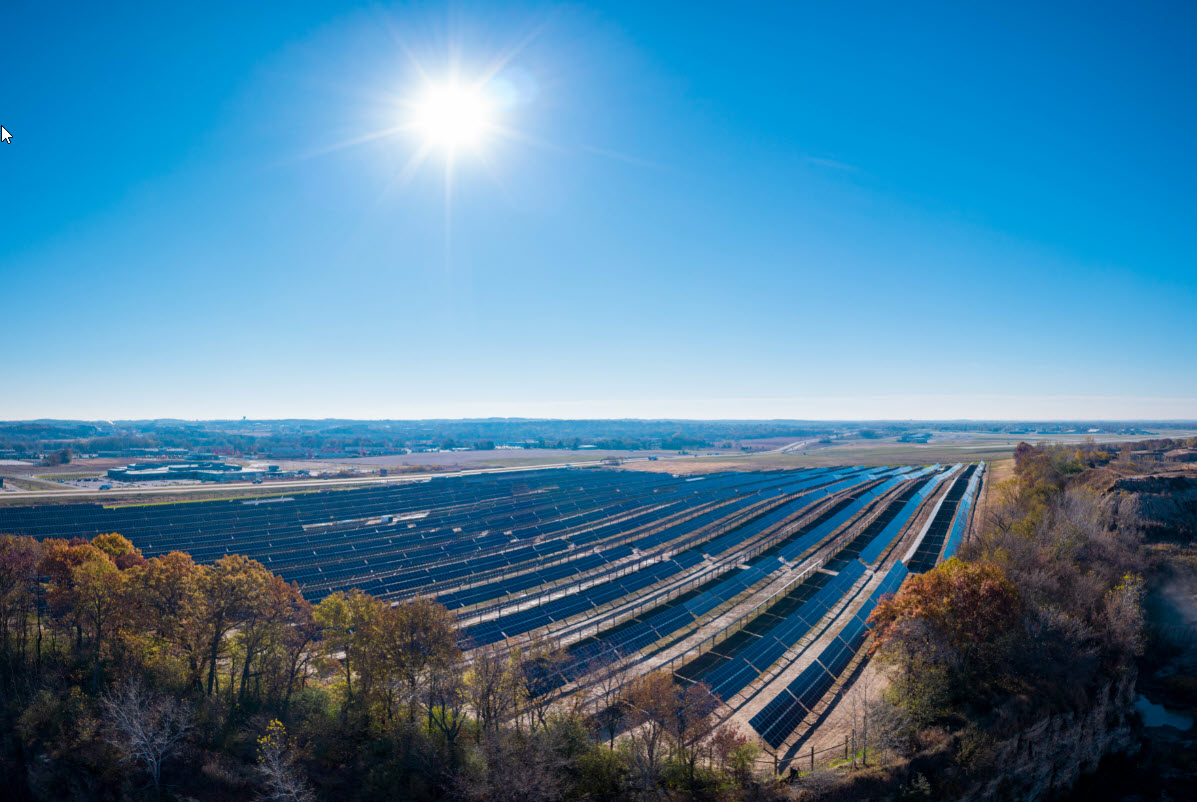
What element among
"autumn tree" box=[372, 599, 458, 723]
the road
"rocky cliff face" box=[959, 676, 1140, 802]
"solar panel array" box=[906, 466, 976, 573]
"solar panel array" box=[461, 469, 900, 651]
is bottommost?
"rocky cliff face" box=[959, 676, 1140, 802]

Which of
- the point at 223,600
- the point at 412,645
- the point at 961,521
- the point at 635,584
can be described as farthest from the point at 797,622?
the point at 961,521

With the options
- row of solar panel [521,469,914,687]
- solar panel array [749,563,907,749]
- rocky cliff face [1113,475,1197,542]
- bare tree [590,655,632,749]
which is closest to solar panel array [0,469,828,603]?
row of solar panel [521,469,914,687]

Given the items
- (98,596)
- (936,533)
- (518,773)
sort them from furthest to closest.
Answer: (936,533), (98,596), (518,773)

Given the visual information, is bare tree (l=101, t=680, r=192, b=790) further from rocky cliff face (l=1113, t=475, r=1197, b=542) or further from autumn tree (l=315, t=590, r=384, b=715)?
rocky cliff face (l=1113, t=475, r=1197, b=542)

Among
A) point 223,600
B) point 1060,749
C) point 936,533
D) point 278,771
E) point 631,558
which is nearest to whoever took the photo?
point 278,771

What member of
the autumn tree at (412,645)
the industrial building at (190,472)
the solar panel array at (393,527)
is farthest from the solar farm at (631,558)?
the industrial building at (190,472)

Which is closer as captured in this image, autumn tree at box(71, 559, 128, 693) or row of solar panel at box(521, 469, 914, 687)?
autumn tree at box(71, 559, 128, 693)

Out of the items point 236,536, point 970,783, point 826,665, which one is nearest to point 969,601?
point 970,783

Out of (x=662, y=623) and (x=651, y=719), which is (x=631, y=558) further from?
(x=651, y=719)
